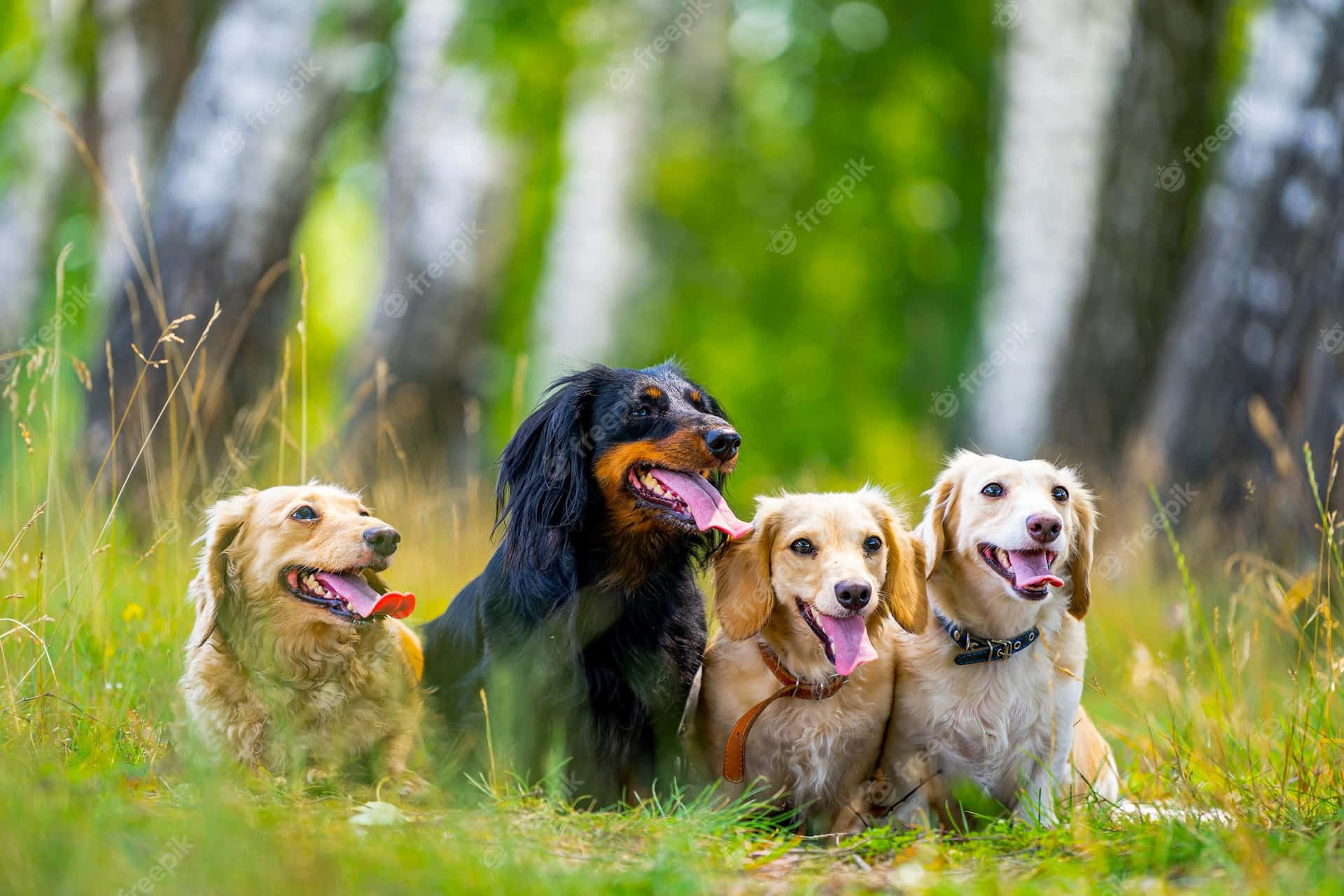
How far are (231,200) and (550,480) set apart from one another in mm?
4067

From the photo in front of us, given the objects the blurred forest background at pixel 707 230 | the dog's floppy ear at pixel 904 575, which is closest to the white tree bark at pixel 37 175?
the blurred forest background at pixel 707 230

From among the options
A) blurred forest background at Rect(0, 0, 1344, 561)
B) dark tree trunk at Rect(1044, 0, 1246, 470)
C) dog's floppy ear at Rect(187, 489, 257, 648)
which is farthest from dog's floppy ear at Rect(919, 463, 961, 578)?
dark tree trunk at Rect(1044, 0, 1246, 470)

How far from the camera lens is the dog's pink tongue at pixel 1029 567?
3229 mm

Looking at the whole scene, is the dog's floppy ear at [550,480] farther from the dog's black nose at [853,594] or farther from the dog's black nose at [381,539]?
the dog's black nose at [853,594]

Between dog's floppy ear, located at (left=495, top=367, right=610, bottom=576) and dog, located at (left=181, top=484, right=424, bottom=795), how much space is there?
0.39m

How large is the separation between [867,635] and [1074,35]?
21.3 feet

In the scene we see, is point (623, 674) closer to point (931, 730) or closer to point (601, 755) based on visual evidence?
point (601, 755)

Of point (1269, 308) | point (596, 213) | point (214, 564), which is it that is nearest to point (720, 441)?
point (214, 564)

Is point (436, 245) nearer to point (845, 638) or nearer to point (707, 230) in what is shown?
point (845, 638)

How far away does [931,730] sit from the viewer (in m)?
3.29

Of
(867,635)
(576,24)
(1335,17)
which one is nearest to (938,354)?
(576,24)

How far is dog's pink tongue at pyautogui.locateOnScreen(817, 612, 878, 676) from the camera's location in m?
3.16

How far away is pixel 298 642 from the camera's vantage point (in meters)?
3.22

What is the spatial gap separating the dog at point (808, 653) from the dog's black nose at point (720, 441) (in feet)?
0.86
